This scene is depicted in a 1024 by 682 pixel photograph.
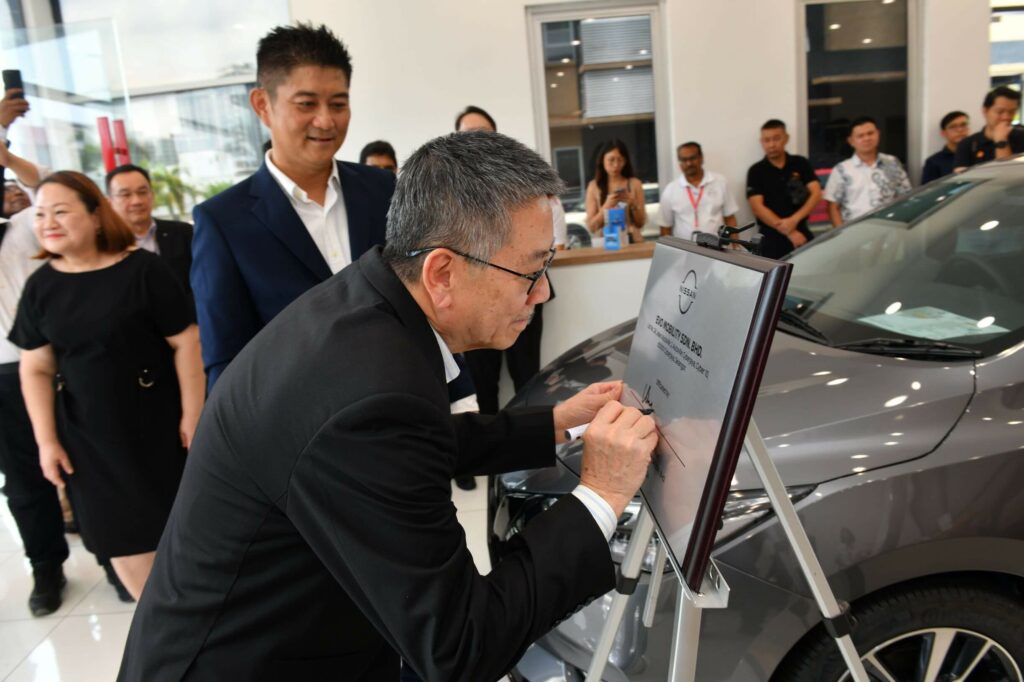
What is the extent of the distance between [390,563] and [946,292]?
1542mm

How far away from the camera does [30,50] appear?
5.44 meters

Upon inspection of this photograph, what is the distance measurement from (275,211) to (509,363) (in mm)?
2256

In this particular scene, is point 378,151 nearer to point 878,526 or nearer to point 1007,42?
point 878,526

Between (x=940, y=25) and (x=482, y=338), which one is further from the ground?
(x=940, y=25)

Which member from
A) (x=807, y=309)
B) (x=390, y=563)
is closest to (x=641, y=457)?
(x=390, y=563)

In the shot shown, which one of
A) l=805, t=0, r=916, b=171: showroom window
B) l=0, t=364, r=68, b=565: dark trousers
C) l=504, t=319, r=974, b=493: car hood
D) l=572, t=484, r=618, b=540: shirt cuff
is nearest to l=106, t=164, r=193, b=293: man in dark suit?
l=0, t=364, r=68, b=565: dark trousers

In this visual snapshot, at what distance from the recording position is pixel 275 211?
5.82ft

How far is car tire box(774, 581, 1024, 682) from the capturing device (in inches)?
52.2

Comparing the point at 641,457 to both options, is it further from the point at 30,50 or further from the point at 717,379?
the point at 30,50

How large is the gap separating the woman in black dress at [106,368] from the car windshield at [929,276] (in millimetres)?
1794

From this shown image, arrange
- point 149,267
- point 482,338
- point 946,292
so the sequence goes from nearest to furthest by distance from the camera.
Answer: point 482,338
point 946,292
point 149,267

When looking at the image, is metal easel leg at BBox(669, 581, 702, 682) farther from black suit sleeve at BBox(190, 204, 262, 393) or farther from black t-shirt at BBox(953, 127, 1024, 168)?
black t-shirt at BBox(953, 127, 1024, 168)

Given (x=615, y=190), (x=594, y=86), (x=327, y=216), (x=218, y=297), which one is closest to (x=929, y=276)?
(x=327, y=216)

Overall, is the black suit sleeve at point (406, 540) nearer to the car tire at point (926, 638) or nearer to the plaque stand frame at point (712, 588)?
the plaque stand frame at point (712, 588)
